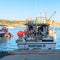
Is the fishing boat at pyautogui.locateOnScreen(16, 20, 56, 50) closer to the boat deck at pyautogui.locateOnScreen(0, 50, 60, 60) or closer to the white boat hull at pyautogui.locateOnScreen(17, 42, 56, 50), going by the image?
the white boat hull at pyautogui.locateOnScreen(17, 42, 56, 50)

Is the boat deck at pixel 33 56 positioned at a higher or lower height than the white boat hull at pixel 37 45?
lower

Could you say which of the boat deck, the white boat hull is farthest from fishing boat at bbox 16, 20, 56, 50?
the boat deck

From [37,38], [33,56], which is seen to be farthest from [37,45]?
[33,56]

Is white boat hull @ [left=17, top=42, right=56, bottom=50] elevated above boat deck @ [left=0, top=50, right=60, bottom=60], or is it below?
above

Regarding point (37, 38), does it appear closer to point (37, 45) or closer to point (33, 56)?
point (37, 45)

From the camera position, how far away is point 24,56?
1074 cm

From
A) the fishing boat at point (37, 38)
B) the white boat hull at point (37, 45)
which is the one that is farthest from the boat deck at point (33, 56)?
the white boat hull at point (37, 45)

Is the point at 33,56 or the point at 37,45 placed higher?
the point at 37,45

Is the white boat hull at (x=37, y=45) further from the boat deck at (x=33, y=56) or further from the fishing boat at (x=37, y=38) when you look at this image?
the boat deck at (x=33, y=56)

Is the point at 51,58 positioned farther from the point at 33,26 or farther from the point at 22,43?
the point at 33,26

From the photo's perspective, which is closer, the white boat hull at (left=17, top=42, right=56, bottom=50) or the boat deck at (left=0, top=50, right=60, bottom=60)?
the boat deck at (left=0, top=50, right=60, bottom=60)

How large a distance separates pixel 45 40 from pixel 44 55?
Result: 18859 millimetres

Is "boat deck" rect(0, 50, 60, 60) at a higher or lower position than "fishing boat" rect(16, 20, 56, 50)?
lower

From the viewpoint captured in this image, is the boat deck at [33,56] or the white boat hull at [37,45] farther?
the white boat hull at [37,45]
